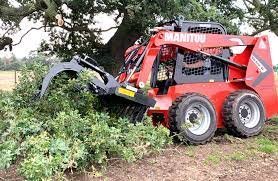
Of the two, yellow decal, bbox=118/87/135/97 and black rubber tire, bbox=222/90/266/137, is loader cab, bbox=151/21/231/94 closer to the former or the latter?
black rubber tire, bbox=222/90/266/137

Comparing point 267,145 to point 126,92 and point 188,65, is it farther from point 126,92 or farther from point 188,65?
point 126,92

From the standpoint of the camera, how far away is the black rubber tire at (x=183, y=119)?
7262 mm

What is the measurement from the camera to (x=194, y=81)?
8.02 meters

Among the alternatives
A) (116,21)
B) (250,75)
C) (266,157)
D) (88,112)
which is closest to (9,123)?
(88,112)

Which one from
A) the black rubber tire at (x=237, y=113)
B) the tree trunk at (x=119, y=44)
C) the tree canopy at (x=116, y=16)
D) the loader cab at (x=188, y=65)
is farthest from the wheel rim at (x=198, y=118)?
the tree trunk at (x=119, y=44)

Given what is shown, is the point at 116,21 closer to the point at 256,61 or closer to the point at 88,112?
the point at 256,61

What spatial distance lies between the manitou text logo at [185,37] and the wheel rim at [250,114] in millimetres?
1320

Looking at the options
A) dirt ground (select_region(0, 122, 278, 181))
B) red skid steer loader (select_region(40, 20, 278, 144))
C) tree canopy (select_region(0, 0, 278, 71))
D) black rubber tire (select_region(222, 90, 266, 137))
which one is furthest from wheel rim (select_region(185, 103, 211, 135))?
tree canopy (select_region(0, 0, 278, 71))

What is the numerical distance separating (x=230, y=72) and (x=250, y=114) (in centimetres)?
83

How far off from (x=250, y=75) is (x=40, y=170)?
4.69 meters

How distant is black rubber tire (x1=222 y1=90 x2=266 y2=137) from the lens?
784 centimetres

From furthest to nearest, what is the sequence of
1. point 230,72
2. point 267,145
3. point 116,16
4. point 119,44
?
point 119,44 < point 116,16 < point 230,72 < point 267,145

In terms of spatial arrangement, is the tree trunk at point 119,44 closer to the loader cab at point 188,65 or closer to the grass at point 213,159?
the loader cab at point 188,65

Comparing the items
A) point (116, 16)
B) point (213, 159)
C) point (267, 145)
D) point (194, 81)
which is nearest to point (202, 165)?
point (213, 159)
